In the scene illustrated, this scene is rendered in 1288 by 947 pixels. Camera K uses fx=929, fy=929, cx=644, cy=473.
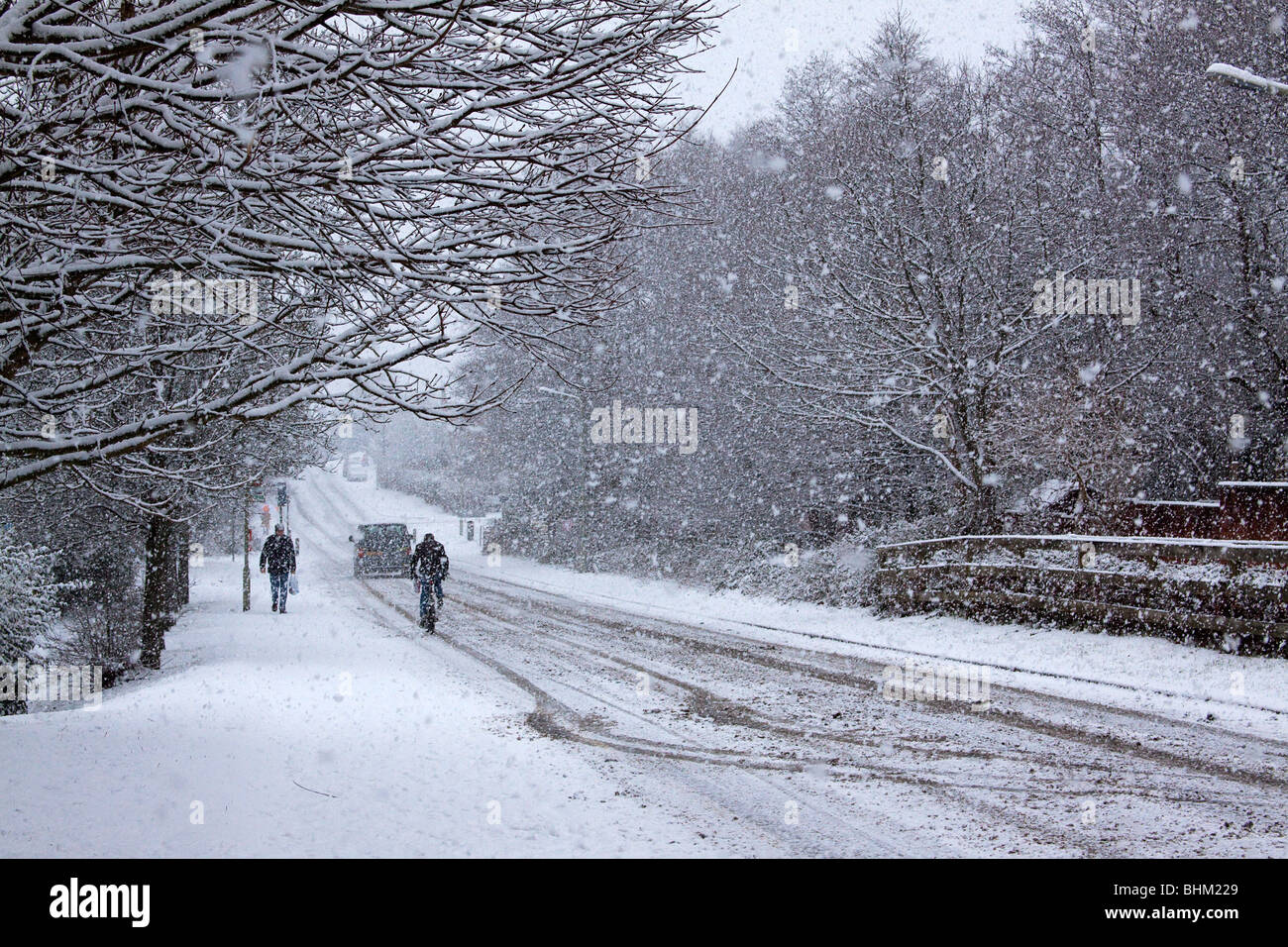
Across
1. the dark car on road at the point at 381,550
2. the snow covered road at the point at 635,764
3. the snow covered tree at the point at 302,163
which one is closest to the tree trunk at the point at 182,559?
the dark car on road at the point at 381,550

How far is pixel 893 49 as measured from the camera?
63.1 ft

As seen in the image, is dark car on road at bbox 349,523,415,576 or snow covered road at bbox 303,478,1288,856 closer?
snow covered road at bbox 303,478,1288,856

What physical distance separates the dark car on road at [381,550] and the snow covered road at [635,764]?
867 inches

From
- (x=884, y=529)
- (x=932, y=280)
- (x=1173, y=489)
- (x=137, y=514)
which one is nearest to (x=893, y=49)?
(x=932, y=280)

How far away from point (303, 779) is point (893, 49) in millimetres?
18190

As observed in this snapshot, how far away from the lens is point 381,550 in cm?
3638

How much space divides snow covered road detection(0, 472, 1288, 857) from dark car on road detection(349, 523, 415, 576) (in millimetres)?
22026

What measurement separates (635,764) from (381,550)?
30.3 metres

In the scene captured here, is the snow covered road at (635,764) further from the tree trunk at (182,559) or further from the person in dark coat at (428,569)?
the tree trunk at (182,559)

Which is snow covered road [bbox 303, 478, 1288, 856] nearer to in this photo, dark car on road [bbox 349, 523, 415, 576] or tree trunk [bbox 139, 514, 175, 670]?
tree trunk [bbox 139, 514, 175, 670]

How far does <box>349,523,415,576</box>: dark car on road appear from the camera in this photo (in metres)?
36.3

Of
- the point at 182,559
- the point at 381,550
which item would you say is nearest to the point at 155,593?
the point at 182,559

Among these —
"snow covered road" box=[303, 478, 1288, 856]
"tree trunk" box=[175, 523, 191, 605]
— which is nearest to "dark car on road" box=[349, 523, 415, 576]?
"tree trunk" box=[175, 523, 191, 605]

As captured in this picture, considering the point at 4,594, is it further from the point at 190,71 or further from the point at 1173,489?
the point at 1173,489
